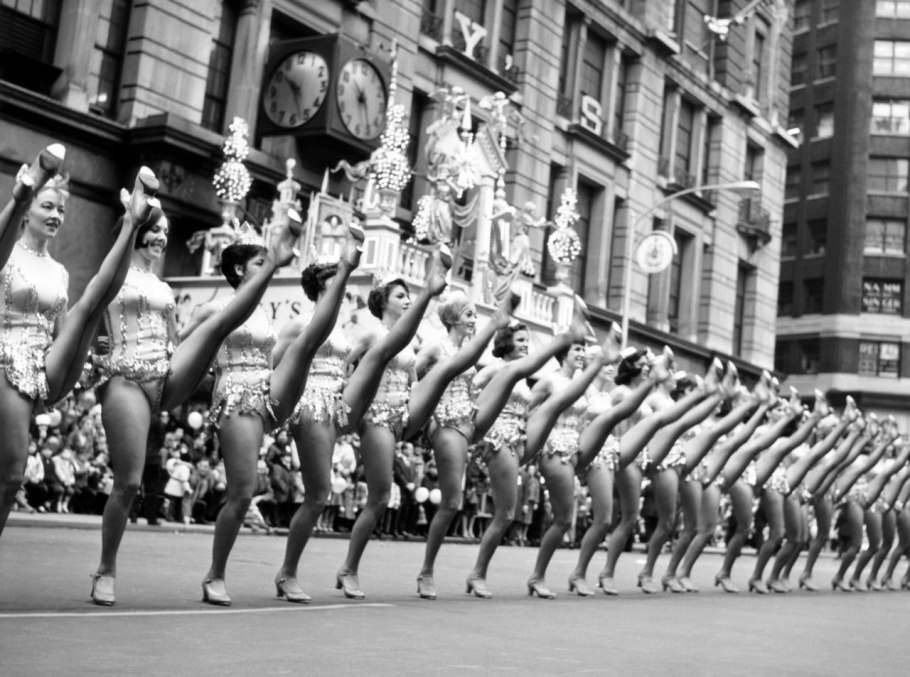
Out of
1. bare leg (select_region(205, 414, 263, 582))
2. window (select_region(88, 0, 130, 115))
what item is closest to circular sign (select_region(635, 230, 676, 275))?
window (select_region(88, 0, 130, 115))

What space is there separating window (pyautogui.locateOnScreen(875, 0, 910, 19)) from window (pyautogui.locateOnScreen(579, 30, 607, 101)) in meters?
32.4

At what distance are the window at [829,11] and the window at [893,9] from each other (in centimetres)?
204

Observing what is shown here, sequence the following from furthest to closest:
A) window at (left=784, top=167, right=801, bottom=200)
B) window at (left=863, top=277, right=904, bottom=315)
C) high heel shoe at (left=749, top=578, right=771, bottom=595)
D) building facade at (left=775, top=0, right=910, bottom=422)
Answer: window at (left=784, top=167, right=801, bottom=200) → window at (left=863, top=277, right=904, bottom=315) → building facade at (left=775, top=0, right=910, bottom=422) → high heel shoe at (left=749, top=578, right=771, bottom=595)

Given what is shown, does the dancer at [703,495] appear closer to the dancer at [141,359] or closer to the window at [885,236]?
the dancer at [141,359]

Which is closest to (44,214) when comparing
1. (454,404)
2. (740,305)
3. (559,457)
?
(454,404)

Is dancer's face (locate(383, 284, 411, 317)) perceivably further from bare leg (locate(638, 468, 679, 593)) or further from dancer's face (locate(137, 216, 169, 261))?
bare leg (locate(638, 468, 679, 593))

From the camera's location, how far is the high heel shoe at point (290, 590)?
8.73 m

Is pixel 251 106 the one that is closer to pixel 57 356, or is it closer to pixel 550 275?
pixel 550 275

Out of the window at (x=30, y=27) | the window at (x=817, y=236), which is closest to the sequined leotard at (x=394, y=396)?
the window at (x=30, y=27)

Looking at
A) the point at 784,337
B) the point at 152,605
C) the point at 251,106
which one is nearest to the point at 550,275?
the point at 251,106

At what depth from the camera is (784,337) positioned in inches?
2596

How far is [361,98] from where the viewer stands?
82.5 feet

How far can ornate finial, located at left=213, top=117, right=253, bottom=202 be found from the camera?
23.2 m

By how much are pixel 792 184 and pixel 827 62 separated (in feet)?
20.1
